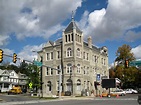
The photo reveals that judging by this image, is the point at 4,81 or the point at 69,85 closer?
the point at 69,85

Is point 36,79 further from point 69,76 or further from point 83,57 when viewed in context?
point 83,57

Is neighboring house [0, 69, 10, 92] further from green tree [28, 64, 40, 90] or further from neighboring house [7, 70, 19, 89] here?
green tree [28, 64, 40, 90]

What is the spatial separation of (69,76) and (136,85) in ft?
118

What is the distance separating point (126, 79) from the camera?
75688 mm

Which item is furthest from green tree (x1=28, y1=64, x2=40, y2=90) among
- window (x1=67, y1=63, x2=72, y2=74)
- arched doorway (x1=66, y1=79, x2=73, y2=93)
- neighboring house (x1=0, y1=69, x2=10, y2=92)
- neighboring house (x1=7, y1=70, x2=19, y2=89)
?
neighboring house (x1=7, y1=70, x2=19, y2=89)

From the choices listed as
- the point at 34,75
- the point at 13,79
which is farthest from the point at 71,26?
the point at 13,79

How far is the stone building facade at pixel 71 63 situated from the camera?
55.5m

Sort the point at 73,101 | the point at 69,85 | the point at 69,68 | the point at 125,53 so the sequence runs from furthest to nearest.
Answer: the point at 125,53 < the point at 69,68 < the point at 69,85 < the point at 73,101

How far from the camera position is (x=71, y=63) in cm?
5572

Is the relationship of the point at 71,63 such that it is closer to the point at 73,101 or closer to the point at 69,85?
the point at 69,85

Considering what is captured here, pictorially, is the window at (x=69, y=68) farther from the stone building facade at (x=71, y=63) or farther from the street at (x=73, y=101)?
the street at (x=73, y=101)

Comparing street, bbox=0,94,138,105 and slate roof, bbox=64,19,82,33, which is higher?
slate roof, bbox=64,19,82,33

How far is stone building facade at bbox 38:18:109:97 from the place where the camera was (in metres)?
55.5

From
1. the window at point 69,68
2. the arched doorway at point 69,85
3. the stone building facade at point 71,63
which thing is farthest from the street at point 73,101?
the window at point 69,68
